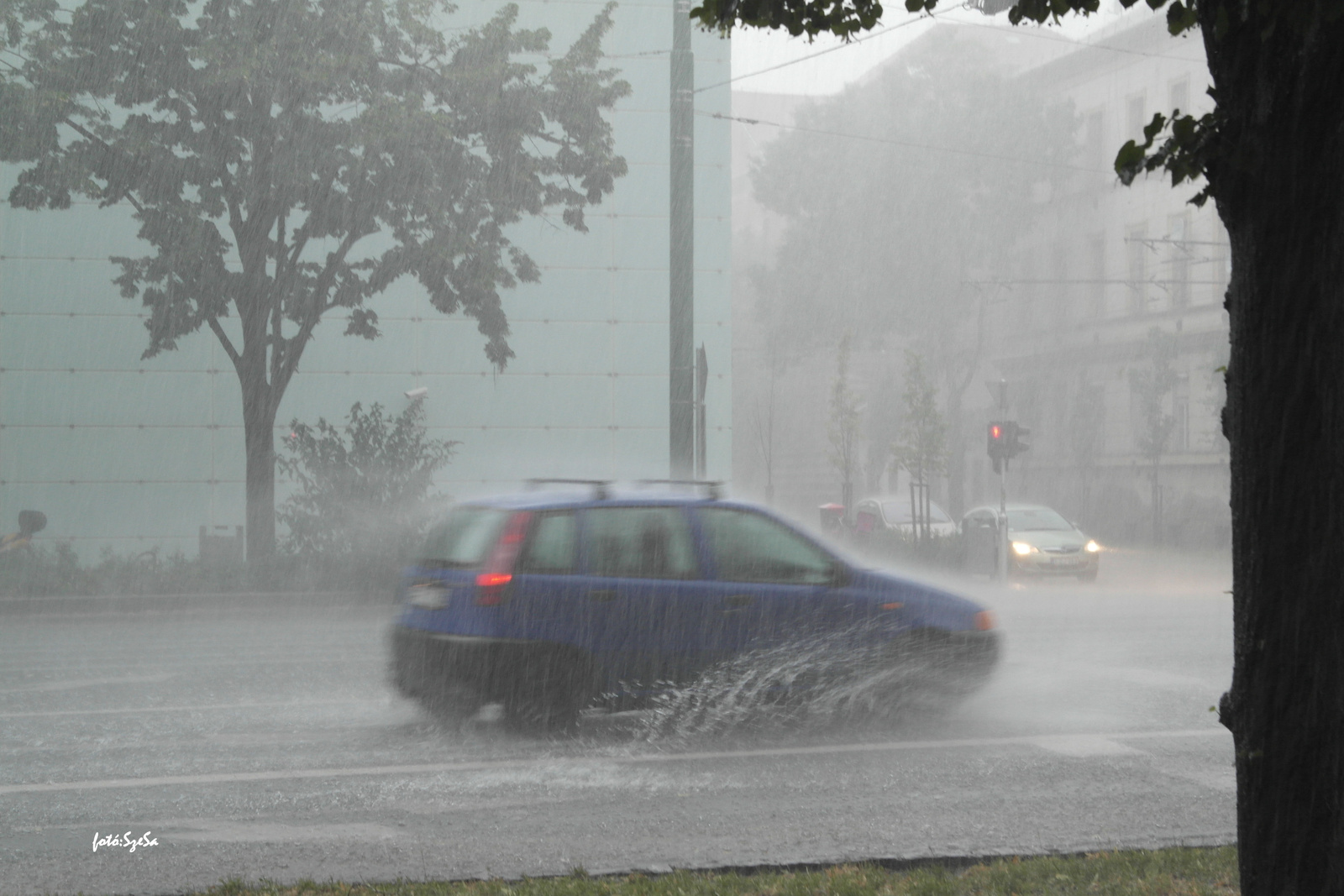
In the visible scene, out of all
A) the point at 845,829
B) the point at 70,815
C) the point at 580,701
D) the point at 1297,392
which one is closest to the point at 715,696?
the point at 580,701

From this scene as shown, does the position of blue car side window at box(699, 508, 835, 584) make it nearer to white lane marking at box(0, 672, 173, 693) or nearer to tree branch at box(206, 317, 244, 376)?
white lane marking at box(0, 672, 173, 693)

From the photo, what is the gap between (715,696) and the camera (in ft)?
26.0

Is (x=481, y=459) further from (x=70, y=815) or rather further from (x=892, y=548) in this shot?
(x=70, y=815)

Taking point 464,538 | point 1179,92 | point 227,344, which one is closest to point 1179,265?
point 1179,92

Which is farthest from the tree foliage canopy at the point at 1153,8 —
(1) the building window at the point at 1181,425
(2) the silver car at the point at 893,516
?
(1) the building window at the point at 1181,425

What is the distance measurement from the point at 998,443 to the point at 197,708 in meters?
17.7

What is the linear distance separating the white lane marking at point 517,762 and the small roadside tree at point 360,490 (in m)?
13.0

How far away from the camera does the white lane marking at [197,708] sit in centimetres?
867

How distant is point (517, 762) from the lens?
7.09 m

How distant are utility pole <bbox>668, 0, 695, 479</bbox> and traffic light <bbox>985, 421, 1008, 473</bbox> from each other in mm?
9394

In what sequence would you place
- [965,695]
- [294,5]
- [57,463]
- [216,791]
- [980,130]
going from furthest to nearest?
[980,130]
[57,463]
[294,5]
[965,695]
[216,791]

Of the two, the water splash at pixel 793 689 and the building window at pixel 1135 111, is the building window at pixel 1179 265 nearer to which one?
the building window at pixel 1135 111

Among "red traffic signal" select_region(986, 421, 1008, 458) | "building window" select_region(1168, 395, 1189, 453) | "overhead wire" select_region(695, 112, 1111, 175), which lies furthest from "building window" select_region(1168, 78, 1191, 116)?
"red traffic signal" select_region(986, 421, 1008, 458)

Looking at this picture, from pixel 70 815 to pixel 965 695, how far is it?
4.90m
